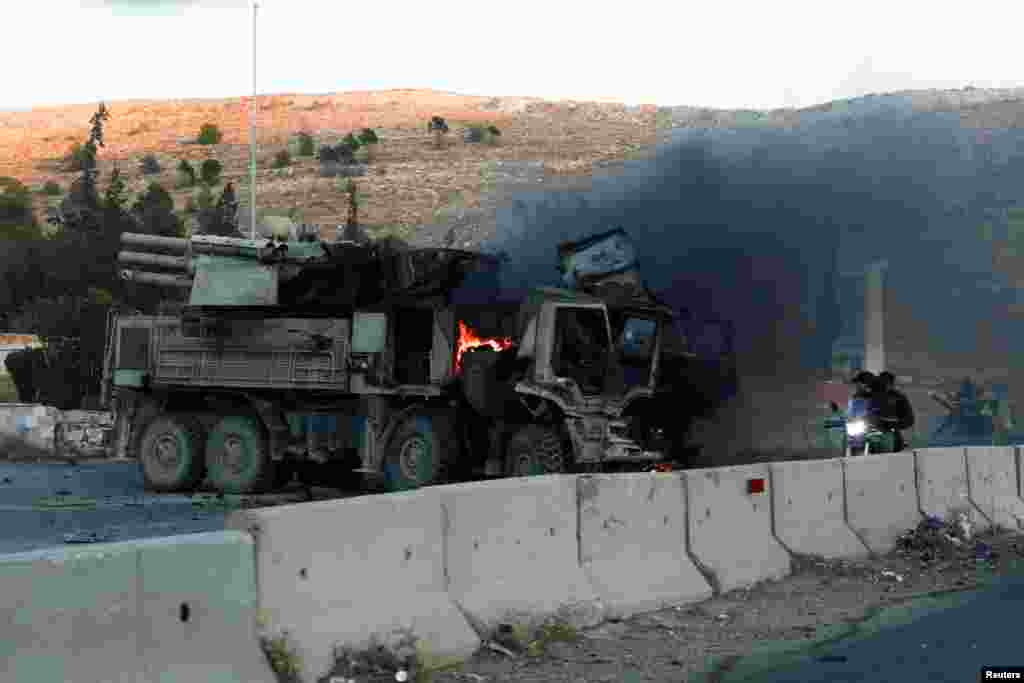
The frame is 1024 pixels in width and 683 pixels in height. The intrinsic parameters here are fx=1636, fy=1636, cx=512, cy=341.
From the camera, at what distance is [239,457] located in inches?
786

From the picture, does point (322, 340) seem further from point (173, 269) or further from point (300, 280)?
point (173, 269)

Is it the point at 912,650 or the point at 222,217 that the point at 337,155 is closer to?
the point at 222,217

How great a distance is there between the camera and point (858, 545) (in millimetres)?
12656

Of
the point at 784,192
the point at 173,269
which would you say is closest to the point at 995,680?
the point at 173,269

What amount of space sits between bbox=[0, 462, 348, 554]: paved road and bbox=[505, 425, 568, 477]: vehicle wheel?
2.96 m

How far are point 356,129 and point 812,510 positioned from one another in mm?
86354

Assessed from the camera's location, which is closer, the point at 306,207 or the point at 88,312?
the point at 88,312

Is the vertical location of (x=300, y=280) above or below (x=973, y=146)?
below

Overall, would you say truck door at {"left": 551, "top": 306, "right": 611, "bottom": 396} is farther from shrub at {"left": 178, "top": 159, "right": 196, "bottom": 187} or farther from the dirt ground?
shrub at {"left": 178, "top": 159, "right": 196, "bottom": 187}

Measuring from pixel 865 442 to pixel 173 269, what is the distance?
29.4 feet

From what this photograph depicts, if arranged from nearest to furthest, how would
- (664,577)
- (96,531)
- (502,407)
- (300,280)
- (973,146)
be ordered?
(664,577)
(96,531)
(502,407)
(300,280)
(973,146)

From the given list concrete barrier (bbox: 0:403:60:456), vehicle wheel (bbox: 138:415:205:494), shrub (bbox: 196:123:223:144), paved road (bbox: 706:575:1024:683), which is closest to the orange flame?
vehicle wheel (bbox: 138:415:205:494)

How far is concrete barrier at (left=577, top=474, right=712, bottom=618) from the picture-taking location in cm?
948

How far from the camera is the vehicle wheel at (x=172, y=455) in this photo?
66.8ft
